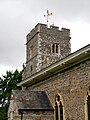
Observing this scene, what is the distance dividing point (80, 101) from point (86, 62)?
6.57 ft

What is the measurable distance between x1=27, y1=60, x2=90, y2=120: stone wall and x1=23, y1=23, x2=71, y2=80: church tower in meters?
17.5

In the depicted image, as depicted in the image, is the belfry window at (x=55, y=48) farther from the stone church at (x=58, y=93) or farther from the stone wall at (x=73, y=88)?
the stone wall at (x=73, y=88)

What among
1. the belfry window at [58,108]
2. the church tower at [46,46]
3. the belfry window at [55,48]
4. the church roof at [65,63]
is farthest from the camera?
the belfry window at [55,48]

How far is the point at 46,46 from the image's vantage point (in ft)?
120

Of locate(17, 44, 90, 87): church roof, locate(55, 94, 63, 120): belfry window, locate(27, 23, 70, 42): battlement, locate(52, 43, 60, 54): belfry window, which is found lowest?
locate(55, 94, 63, 120): belfry window

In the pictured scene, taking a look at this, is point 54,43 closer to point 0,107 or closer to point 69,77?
point 0,107

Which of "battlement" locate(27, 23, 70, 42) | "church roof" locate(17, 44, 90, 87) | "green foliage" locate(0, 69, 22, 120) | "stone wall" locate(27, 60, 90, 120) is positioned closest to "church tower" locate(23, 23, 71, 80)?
"battlement" locate(27, 23, 70, 42)

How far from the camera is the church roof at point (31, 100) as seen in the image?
1766 centimetres

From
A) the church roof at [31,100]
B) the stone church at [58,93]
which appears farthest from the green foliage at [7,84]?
the church roof at [31,100]

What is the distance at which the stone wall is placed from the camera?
14748 millimetres

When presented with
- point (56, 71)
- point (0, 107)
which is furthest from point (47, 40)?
point (56, 71)

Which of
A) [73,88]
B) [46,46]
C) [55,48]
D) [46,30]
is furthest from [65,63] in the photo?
[46,30]

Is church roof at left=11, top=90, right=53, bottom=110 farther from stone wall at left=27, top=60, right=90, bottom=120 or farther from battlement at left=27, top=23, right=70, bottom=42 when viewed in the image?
battlement at left=27, top=23, right=70, bottom=42

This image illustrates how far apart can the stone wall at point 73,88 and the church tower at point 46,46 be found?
1752 centimetres
